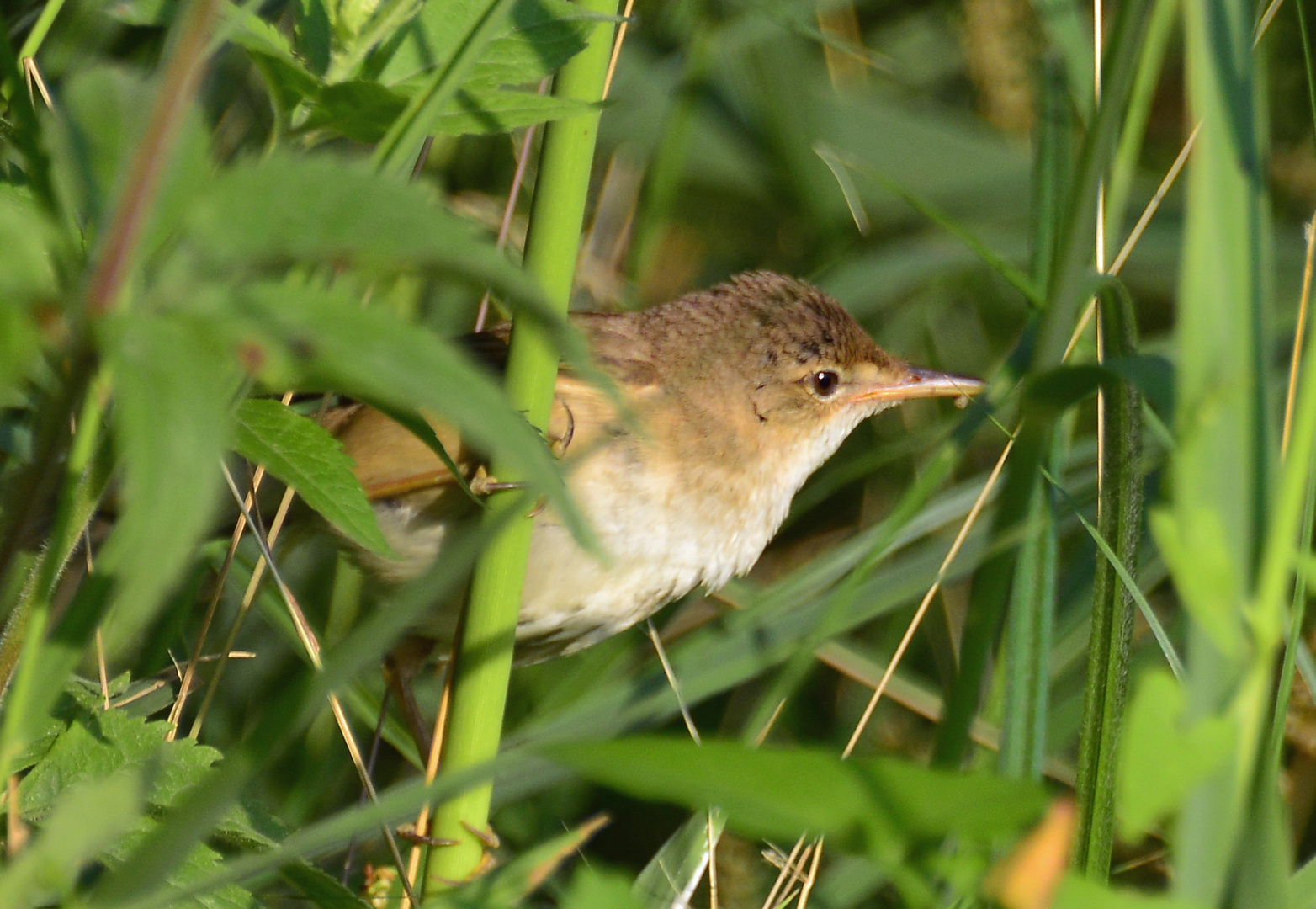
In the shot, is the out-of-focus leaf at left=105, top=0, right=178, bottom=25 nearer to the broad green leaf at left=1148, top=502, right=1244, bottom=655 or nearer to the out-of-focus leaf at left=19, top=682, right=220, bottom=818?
the out-of-focus leaf at left=19, top=682, right=220, bottom=818

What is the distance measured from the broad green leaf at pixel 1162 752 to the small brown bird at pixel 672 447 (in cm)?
131

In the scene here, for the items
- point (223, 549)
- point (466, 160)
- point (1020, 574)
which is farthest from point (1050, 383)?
point (466, 160)

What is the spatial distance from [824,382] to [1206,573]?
1.74 m

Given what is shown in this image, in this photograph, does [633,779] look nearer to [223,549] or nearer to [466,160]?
[223,549]

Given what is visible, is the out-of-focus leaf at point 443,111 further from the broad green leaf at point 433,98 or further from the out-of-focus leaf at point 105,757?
the out-of-focus leaf at point 105,757

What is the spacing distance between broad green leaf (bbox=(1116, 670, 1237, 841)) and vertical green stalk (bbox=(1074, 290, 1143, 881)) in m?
0.70

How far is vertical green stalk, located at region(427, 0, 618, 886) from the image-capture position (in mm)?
1535

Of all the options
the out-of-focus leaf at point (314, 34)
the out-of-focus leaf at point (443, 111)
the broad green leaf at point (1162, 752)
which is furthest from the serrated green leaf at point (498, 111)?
the broad green leaf at point (1162, 752)

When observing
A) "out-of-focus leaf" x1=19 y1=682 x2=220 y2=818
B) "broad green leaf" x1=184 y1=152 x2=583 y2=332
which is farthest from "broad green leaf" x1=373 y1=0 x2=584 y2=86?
"out-of-focus leaf" x1=19 y1=682 x2=220 y2=818

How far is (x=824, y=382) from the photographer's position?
249 cm

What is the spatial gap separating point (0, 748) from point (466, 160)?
2.52m

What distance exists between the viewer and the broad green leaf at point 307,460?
4.07 feet

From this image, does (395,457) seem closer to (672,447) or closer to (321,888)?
(672,447)

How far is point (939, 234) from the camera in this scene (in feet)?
11.1
